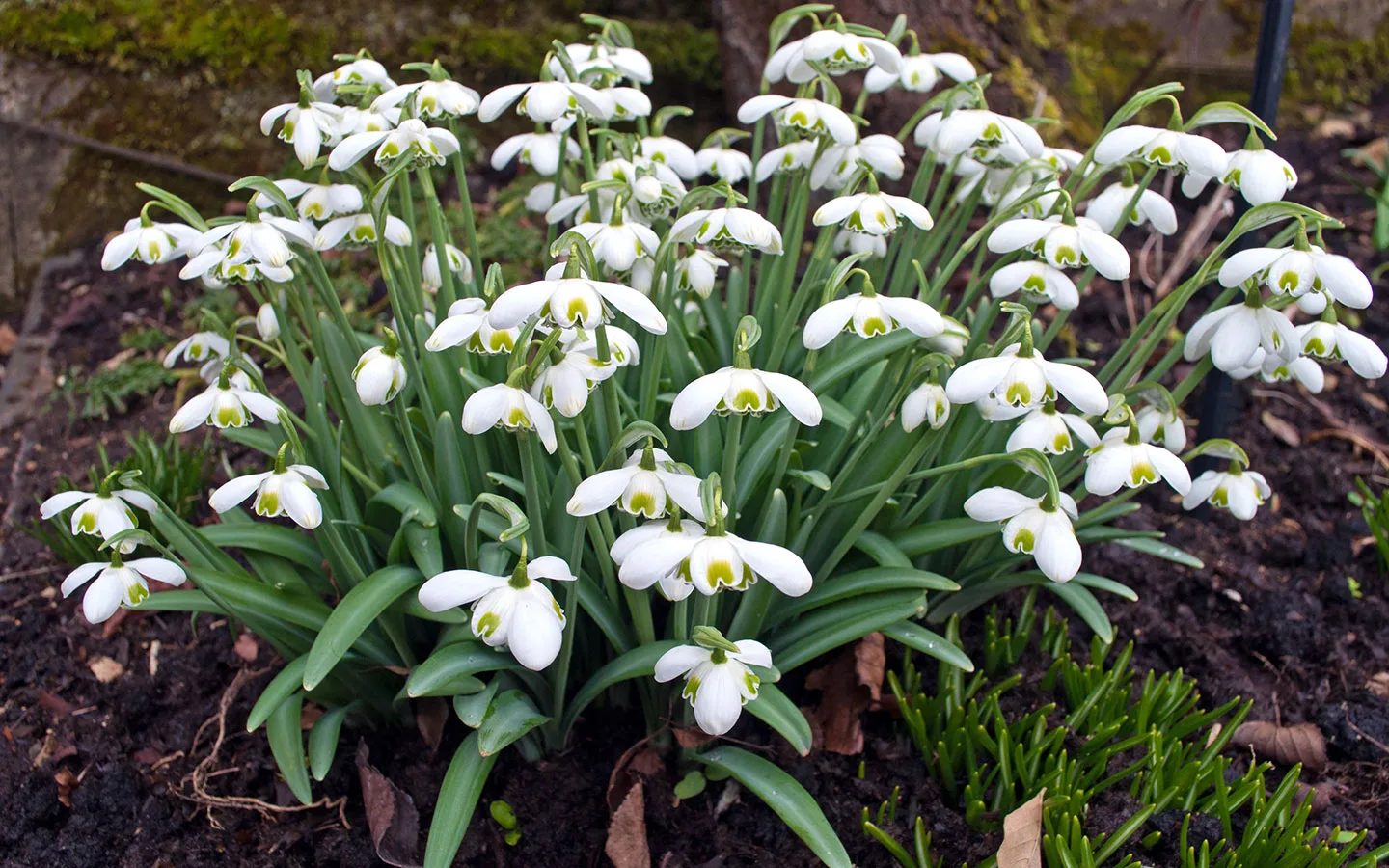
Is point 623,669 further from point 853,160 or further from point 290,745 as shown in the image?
point 853,160

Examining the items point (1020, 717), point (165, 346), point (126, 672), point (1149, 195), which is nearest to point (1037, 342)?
point (1149, 195)

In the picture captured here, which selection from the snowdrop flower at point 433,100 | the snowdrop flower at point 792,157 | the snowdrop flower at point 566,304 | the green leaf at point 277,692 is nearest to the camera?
the snowdrop flower at point 566,304

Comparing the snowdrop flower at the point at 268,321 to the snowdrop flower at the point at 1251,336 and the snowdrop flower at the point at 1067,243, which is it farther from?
the snowdrop flower at the point at 1251,336

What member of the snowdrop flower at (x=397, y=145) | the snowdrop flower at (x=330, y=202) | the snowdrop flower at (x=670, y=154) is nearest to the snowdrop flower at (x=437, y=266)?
the snowdrop flower at (x=330, y=202)

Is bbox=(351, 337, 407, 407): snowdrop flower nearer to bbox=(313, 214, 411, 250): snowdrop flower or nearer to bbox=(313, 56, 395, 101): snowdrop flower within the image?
bbox=(313, 214, 411, 250): snowdrop flower

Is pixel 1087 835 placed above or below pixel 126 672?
above

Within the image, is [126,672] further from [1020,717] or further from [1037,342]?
[1037,342]

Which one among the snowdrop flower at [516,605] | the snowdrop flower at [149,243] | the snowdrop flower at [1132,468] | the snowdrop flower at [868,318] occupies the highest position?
the snowdrop flower at [868,318]
